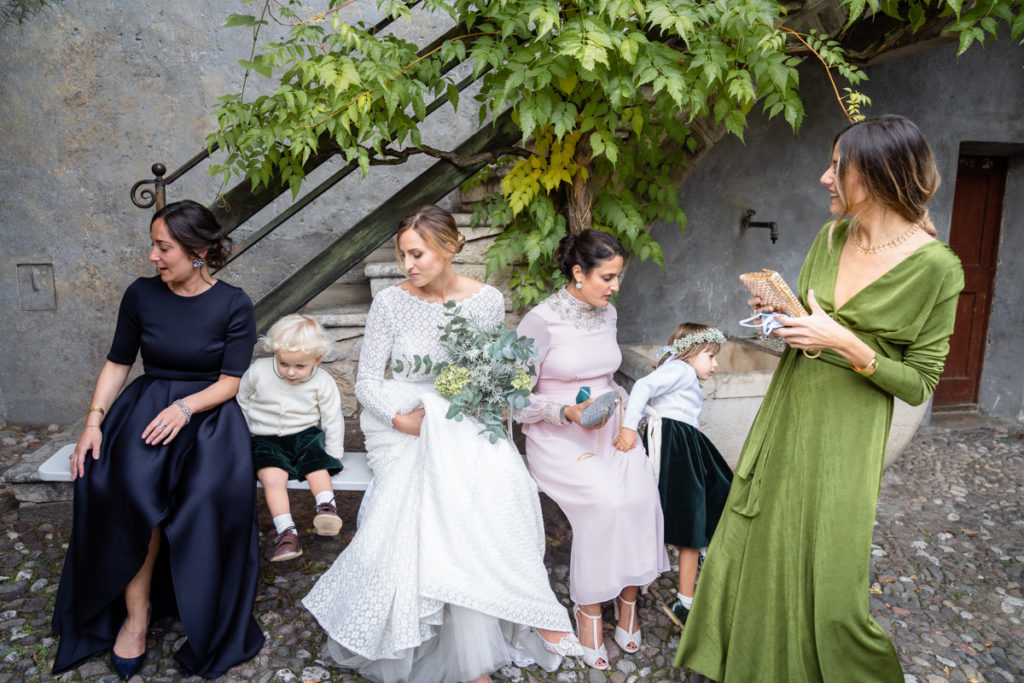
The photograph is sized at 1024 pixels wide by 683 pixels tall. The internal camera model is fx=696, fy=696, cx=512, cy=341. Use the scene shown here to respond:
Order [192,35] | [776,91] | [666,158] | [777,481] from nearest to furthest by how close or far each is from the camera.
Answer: [777,481]
[776,91]
[666,158]
[192,35]

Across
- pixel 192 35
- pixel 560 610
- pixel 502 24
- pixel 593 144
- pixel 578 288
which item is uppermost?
pixel 192 35

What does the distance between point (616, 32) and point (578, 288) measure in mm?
1056

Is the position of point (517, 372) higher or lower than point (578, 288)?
lower

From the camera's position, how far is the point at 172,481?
2.60 m

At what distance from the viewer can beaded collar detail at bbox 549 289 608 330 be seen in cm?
309

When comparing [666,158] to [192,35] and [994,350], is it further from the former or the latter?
[994,350]

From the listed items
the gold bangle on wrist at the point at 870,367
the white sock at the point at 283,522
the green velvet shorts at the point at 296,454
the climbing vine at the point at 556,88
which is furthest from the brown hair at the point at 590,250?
the white sock at the point at 283,522

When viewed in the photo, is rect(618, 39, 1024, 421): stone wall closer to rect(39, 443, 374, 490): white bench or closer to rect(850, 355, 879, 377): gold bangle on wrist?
rect(39, 443, 374, 490): white bench

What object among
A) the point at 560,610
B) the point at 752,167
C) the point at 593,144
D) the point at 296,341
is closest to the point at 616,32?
the point at 593,144

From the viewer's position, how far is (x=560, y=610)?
2.57 metres

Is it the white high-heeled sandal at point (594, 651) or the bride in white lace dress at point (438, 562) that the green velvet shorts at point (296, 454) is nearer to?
the bride in white lace dress at point (438, 562)

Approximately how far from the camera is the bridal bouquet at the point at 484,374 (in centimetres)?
261

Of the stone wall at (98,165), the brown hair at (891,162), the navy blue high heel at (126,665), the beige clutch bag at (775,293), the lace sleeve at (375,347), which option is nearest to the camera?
the brown hair at (891,162)

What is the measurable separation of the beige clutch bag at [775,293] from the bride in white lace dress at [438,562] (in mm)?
1119
